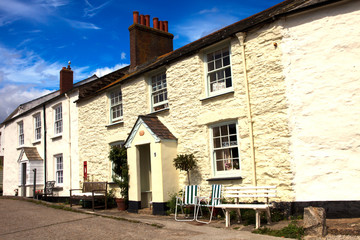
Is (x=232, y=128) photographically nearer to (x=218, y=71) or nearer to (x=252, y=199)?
(x=218, y=71)

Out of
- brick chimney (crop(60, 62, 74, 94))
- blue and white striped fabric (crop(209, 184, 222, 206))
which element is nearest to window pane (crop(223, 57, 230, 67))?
blue and white striped fabric (crop(209, 184, 222, 206))

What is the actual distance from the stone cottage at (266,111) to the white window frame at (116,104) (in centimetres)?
198

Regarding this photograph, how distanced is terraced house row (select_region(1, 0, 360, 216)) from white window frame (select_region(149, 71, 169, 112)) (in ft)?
0.13

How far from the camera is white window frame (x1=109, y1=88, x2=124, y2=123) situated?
50.3 feet

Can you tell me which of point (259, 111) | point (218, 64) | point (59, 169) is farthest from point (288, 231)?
point (59, 169)

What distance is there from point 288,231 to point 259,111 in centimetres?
349

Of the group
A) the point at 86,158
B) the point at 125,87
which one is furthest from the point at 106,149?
the point at 125,87

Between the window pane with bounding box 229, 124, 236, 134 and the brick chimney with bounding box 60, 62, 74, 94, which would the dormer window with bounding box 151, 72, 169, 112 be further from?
the brick chimney with bounding box 60, 62, 74, 94

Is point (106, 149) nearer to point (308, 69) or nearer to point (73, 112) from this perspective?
point (73, 112)

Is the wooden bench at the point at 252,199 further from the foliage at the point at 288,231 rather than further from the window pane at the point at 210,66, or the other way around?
the window pane at the point at 210,66

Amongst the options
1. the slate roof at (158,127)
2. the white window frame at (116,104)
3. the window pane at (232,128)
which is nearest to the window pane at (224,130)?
the window pane at (232,128)

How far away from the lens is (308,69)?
892 centimetres

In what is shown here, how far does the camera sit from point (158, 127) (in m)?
12.2

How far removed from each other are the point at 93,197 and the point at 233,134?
6484 mm
